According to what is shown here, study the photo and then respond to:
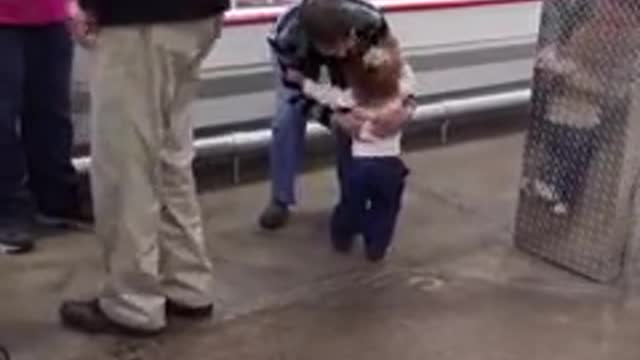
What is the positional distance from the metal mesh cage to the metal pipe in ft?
4.13

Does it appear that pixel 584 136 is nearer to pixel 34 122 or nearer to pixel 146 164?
pixel 146 164

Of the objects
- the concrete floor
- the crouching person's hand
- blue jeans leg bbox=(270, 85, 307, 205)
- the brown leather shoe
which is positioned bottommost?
the concrete floor

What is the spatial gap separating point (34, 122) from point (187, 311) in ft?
4.04

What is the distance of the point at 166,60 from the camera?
13.0 ft

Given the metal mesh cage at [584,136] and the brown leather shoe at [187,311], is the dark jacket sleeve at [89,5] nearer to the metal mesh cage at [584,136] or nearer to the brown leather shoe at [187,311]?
the brown leather shoe at [187,311]

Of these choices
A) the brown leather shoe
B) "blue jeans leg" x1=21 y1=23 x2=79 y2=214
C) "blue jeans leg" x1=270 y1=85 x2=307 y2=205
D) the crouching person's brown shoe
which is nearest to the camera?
the crouching person's brown shoe

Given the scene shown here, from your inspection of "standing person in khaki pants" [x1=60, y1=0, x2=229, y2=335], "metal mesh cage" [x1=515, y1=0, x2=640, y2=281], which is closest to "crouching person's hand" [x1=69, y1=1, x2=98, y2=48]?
"standing person in khaki pants" [x1=60, y1=0, x2=229, y2=335]

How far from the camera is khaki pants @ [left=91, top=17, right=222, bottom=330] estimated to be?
3.90 m

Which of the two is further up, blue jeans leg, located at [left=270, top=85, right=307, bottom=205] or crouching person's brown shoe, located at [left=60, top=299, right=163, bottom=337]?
blue jeans leg, located at [left=270, top=85, right=307, bottom=205]

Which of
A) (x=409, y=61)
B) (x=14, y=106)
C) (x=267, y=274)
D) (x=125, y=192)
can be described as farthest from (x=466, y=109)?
(x=125, y=192)

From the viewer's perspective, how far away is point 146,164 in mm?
3990

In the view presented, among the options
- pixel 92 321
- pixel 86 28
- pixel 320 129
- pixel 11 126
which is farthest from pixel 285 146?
pixel 86 28

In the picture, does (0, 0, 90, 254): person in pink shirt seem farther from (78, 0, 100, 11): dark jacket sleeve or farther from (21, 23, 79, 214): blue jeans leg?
(78, 0, 100, 11): dark jacket sleeve

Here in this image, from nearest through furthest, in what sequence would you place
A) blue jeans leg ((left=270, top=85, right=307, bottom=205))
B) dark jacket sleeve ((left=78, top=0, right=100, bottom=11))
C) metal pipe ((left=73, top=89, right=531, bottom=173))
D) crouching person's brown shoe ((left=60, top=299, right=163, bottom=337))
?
dark jacket sleeve ((left=78, top=0, right=100, bottom=11)), crouching person's brown shoe ((left=60, top=299, right=163, bottom=337)), blue jeans leg ((left=270, top=85, right=307, bottom=205)), metal pipe ((left=73, top=89, right=531, bottom=173))
